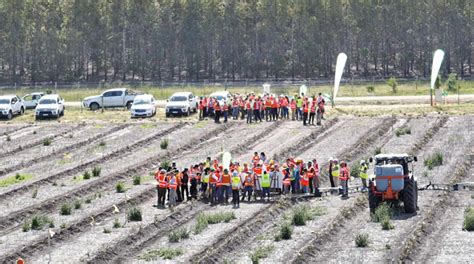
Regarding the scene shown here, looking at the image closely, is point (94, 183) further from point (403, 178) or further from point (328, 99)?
point (328, 99)

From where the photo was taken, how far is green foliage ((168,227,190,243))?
110 ft

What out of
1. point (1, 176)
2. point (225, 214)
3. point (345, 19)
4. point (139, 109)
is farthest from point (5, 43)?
point (225, 214)

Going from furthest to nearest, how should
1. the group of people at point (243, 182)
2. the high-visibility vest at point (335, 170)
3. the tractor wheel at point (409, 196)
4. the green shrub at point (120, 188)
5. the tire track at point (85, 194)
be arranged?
1. the green shrub at point (120, 188)
2. the high-visibility vest at point (335, 170)
3. the group of people at point (243, 182)
4. the tractor wheel at point (409, 196)
5. the tire track at point (85, 194)

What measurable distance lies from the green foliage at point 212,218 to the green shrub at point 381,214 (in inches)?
165

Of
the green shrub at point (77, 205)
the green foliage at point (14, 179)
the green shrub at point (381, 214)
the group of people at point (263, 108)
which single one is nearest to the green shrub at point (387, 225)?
the green shrub at point (381, 214)

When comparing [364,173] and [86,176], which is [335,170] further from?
[86,176]

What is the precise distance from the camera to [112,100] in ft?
233

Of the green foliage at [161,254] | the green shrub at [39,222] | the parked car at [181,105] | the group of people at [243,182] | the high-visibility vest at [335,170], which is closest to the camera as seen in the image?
the green foliage at [161,254]

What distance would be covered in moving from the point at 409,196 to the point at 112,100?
37223 millimetres

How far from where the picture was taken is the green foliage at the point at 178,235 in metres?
33.5

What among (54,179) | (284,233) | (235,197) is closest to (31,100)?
(54,179)

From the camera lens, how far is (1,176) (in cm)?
4806

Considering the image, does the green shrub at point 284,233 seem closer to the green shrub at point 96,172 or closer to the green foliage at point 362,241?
the green foliage at point 362,241

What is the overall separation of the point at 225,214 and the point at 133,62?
247 feet
